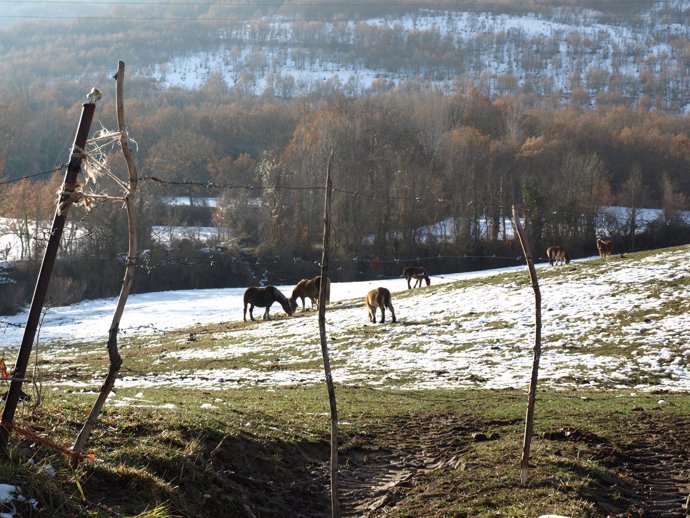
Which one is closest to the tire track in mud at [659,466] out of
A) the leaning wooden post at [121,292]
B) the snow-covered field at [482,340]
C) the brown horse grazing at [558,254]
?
the snow-covered field at [482,340]

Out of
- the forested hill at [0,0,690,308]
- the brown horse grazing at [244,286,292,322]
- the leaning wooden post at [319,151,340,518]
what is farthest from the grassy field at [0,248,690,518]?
the forested hill at [0,0,690,308]

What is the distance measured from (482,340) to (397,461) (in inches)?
500

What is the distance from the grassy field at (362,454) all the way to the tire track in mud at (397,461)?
26 mm

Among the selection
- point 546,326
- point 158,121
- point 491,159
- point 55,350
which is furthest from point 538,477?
point 158,121

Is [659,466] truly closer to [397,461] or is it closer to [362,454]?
[397,461]

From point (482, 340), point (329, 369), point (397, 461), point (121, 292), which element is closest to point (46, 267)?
point (121, 292)

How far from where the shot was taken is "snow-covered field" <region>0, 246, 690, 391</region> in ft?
53.0

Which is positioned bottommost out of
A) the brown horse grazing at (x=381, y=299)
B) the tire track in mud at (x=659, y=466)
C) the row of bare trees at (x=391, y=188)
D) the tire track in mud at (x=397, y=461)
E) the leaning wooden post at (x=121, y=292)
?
the tire track in mud at (x=659, y=466)

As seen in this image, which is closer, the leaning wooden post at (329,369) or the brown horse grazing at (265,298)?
the leaning wooden post at (329,369)

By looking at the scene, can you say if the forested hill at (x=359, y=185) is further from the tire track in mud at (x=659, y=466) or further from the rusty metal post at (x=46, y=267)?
the rusty metal post at (x=46, y=267)

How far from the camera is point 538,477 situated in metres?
7.05

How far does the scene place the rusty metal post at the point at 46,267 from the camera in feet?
16.9

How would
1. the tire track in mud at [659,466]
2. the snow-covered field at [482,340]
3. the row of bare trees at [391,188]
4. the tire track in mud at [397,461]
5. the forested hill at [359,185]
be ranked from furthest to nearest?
the row of bare trees at [391,188], the forested hill at [359,185], the snow-covered field at [482,340], the tire track in mud at [397,461], the tire track in mud at [659,466]

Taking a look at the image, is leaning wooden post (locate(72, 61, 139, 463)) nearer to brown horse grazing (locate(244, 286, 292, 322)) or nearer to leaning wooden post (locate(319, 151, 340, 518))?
leaning wooden post (locate(319, 151, 340, 518))
